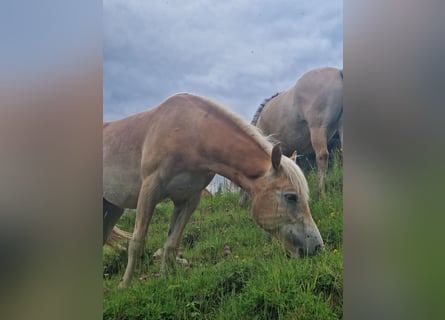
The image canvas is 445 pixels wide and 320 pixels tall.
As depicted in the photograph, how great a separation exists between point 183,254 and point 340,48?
5.65 feet

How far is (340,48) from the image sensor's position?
7.93 feet

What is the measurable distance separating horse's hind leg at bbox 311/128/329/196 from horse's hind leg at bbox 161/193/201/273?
0.84 m

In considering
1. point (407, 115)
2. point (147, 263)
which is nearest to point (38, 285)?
point (147, 263)

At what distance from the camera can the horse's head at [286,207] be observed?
97.7 inches

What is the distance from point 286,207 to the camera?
2.54 meters

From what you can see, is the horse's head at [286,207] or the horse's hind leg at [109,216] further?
the horse's hind leg at [109,216]

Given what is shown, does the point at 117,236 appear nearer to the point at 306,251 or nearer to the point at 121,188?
the point at 121,188

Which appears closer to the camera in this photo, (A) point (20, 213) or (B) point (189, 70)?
(A) point (20, 213)

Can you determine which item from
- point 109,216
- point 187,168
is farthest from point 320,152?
point 109,216

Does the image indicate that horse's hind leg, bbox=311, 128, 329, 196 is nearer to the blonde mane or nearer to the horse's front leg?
the blonde mane

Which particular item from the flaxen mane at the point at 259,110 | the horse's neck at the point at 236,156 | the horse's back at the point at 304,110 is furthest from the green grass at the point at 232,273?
the flaxen mane at the point at 259,110

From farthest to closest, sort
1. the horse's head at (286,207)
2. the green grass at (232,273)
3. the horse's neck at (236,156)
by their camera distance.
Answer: the horse's neck at (236,156), the horse's head at (286,207), the green grass at (232,273)

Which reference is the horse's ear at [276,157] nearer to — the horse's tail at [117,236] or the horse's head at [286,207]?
the horse's head at [286,207]

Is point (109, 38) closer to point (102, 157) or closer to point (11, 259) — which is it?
point (102, 157)
